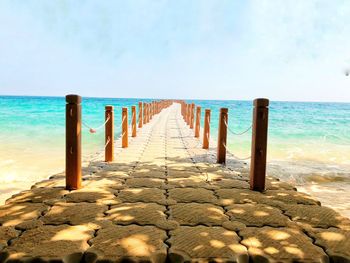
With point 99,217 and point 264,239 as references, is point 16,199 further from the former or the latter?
point 264,239

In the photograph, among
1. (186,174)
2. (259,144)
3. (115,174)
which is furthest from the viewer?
(186,174)

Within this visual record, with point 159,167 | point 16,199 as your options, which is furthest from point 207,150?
point 16,199

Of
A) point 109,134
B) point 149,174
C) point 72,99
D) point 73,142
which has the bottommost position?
point 149,174

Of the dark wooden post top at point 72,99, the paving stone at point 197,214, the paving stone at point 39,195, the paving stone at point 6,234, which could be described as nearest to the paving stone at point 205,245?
the paving stone at point 197,214

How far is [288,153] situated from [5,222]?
1190 centimetres

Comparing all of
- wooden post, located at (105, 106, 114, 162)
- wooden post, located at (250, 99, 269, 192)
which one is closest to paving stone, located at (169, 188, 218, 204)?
wooden post, located at (250, 99, 269, 192)

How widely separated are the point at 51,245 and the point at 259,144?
2.86m

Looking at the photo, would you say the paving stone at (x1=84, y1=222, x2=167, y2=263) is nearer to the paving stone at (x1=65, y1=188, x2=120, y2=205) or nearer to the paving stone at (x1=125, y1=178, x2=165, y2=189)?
the paving stone at (x1=65, y1=188, x2=120, y2=205)

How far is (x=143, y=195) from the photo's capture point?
12.2 feet

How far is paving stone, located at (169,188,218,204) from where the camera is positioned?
3.59 metres

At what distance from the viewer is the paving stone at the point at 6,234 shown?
236cm

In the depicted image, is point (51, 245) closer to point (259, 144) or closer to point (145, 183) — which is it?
point (145, 183)

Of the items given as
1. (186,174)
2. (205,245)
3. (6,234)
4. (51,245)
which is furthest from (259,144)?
(6,234)

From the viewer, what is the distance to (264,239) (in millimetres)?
2512
